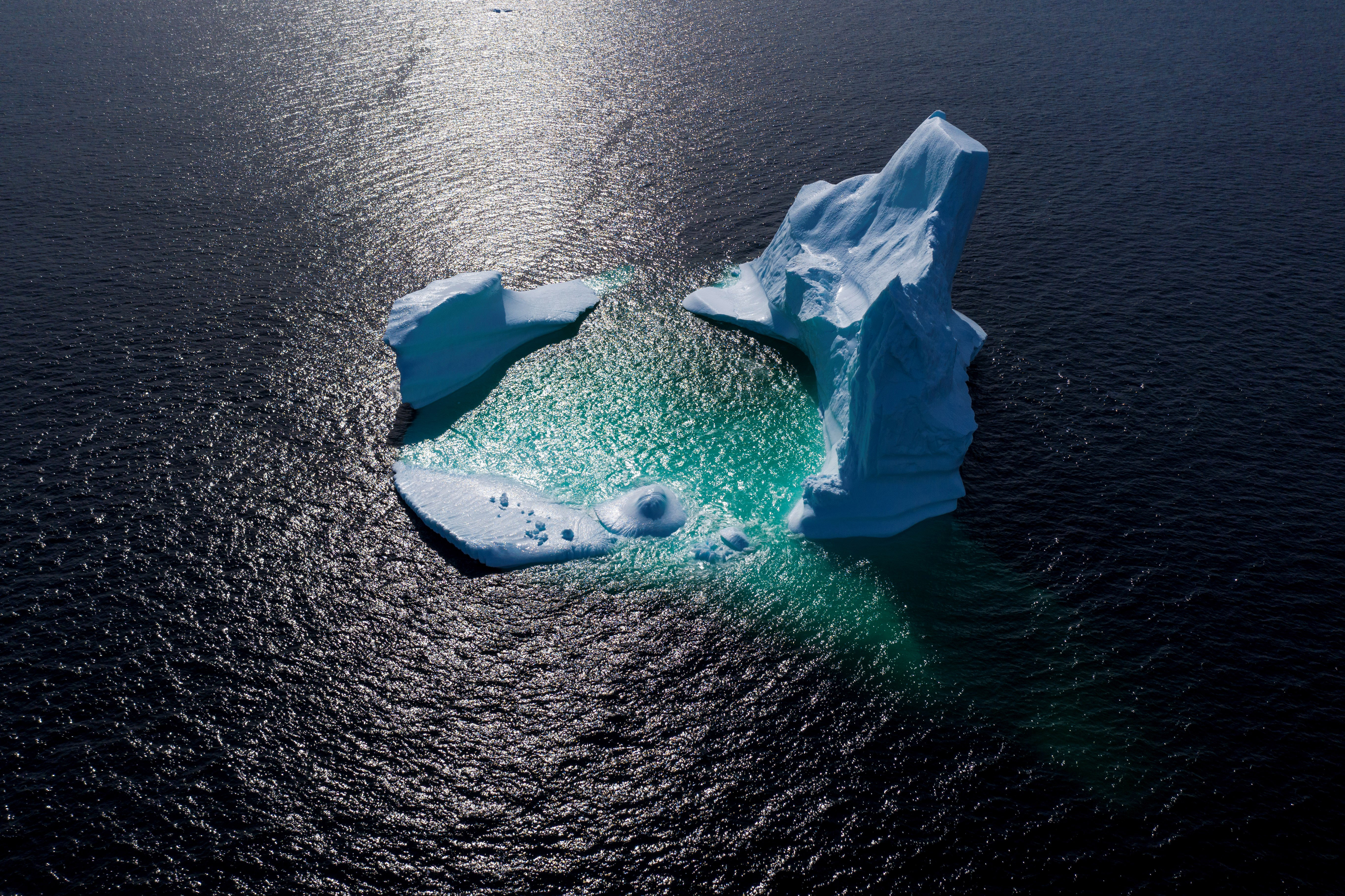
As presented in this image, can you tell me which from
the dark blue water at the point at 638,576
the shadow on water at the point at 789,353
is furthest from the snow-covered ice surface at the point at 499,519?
the shadow on water at the point at 789,353

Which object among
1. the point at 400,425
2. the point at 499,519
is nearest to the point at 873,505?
the point at 499,519

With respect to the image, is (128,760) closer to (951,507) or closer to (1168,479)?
(951,507)

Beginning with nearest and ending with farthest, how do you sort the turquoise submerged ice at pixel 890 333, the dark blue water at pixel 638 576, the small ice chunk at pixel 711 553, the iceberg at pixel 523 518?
1. the dark blue water at pixel 638 576
2. the small ice chunk at pixel 711 553
3. the iceberg at pixel 523 518
4. the turquoise submerged ice at pixel 890 333

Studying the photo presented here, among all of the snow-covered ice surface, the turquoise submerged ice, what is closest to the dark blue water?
the snow-covered ice surface

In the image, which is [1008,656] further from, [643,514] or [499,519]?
[499,519]

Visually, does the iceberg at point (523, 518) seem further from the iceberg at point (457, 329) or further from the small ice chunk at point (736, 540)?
the iceberg at point (457, 329)

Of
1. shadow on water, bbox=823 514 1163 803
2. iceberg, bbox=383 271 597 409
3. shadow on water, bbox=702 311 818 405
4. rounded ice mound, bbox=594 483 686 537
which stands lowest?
shadow on water, bbox=823 514 1163 803

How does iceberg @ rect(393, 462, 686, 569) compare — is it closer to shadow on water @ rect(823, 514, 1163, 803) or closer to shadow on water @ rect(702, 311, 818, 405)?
shadow on water @ rect(823, 514, 1163, 803)
